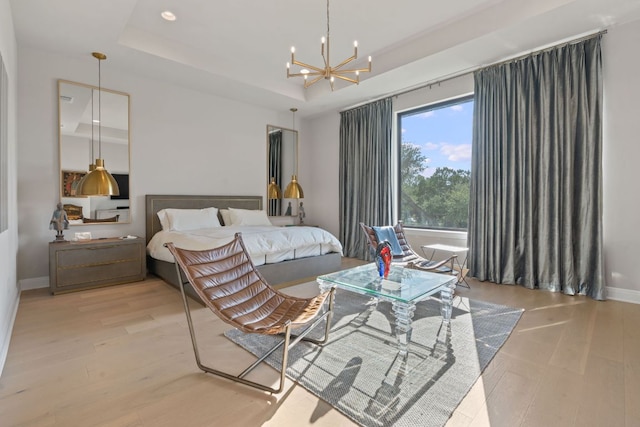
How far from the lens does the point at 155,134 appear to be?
188 inches

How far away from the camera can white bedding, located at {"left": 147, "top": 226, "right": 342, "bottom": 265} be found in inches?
144

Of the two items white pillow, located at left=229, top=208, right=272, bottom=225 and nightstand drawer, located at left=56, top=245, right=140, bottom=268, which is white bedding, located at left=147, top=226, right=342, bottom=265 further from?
white pillow, located at left=229, top=208, right=272, bottom=225

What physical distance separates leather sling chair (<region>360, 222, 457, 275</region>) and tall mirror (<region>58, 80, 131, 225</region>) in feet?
11.6

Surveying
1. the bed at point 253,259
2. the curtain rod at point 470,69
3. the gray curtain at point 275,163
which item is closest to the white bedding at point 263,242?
the bed at point 253,259

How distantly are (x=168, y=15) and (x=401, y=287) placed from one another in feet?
12.6

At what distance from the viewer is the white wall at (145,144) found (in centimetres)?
381

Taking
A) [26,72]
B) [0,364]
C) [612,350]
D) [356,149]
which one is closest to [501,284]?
[612,350]

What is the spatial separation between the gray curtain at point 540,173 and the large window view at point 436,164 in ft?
1.25

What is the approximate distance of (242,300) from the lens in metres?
2.27

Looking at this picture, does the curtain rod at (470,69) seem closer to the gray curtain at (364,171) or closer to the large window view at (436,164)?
the gray curtain at (364,171)

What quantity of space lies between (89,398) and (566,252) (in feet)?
15.0

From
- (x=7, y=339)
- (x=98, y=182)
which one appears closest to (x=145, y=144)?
(x=98, y=182)

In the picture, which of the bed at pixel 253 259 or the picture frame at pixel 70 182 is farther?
the picture frame at pixel 70 182

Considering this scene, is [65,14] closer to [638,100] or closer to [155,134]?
[155,134]
